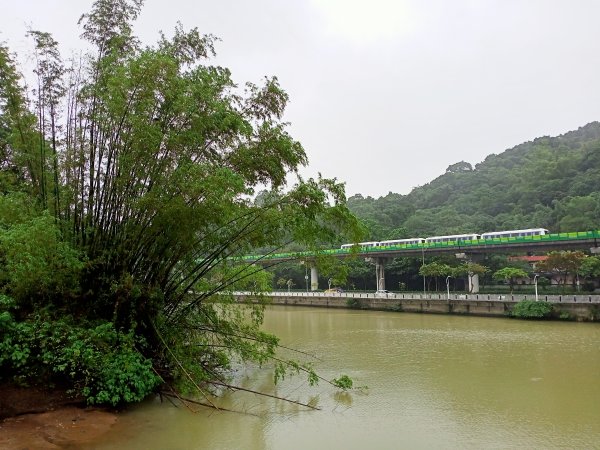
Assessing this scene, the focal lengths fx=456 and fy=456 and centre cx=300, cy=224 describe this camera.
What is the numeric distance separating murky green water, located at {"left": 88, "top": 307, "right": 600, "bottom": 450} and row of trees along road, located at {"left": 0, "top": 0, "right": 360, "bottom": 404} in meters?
0.78

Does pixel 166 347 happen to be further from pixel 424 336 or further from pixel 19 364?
pixel 424 336

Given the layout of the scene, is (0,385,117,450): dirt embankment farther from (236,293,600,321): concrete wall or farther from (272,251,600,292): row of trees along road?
(272,251,600,292): row of trees along road

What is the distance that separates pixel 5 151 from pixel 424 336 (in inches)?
532

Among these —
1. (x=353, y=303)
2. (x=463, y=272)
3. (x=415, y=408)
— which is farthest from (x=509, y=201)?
(x=415, y=408)

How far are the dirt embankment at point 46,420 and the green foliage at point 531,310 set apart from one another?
18.8 metres

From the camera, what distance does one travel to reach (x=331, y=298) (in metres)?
30.8

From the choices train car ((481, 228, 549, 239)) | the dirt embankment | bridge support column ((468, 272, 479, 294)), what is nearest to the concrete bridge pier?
bridge support column ((468, 272, 479, 294))

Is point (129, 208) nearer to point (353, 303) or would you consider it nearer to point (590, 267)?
point (353, 303)

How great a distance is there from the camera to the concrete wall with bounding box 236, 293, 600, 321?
19547mm

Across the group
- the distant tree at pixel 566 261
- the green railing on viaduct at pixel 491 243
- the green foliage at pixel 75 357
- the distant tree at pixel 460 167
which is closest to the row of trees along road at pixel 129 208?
the green foliage at pixel 75 357

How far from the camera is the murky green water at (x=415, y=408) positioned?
5988 mm

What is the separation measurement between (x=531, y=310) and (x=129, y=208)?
18.8m

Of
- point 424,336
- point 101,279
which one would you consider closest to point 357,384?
point 101,279

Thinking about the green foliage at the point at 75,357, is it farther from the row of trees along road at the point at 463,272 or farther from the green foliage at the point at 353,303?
the green foliage at the point at 353,303
